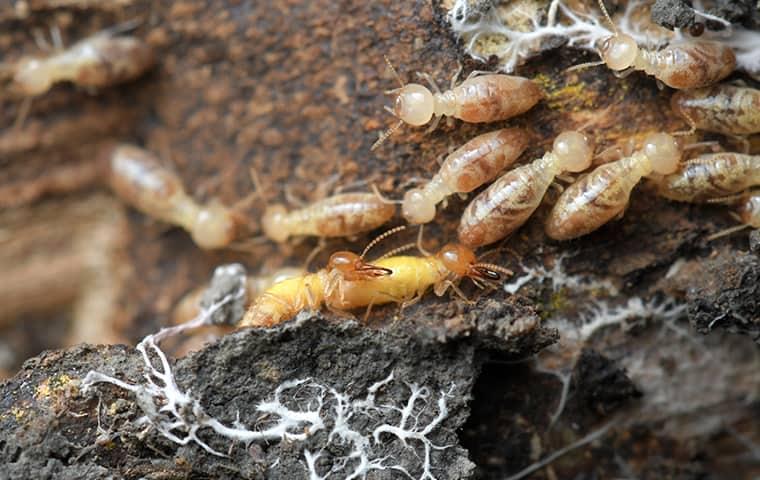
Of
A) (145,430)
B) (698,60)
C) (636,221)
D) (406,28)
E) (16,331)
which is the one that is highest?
(406,28)

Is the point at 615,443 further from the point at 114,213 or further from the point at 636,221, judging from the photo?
the point at 114,213

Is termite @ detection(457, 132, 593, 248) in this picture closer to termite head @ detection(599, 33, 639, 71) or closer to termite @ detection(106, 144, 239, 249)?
termite head @ detection(599, 33, 639, 71)

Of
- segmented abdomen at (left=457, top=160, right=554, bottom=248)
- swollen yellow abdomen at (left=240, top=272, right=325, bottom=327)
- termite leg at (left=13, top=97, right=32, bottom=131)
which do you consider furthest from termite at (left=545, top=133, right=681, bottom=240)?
termite leg at (left=13, top=97, right=32, bottom=131)

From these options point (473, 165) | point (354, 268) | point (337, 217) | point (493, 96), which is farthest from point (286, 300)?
point (493, 96)

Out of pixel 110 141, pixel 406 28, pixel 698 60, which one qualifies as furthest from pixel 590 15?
pixel 110 141

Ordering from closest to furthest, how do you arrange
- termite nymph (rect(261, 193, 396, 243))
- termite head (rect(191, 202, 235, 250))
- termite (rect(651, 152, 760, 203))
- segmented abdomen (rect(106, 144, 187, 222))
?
termite (rect(651, 152, 760, 203)), termite nymph (rect(261, 193, 396, 243)), termite head (rect(191, 202, 235, 250)), segmented abdomen (rect(106, 144, 187, 222))

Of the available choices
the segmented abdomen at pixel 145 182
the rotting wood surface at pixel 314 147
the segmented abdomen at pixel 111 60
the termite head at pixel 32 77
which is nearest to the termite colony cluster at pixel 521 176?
the rotting wood surface at pixel 314 147

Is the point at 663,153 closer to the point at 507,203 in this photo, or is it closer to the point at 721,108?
the point at 721,108
